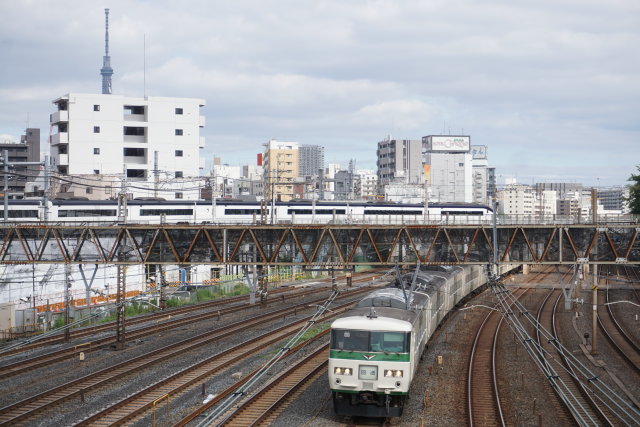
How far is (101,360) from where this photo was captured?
31375mm

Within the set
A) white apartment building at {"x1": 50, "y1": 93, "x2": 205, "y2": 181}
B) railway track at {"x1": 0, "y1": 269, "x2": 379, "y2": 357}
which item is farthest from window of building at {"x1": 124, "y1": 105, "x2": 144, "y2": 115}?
railway track at {"x1": 0, "y1": 269, "x2": 379, "y2": 357}

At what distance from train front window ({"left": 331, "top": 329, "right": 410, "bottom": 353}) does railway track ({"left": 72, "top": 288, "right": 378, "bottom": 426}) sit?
583 cm

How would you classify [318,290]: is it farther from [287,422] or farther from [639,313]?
[287,422]

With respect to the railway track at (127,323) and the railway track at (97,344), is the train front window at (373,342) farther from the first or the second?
the railway track at (127,323)

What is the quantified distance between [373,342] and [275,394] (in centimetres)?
512

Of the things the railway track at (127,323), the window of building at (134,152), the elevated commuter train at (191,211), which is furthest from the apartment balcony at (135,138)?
the railway track at (127,323)

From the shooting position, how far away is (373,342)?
20969 mm

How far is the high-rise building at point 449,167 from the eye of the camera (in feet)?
497

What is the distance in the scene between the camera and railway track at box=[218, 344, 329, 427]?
2112 centimetres

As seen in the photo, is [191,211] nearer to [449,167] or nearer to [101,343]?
[101,343]

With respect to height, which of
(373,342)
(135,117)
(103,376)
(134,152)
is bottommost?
(103,376)

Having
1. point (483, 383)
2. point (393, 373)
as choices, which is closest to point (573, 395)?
point (483, 383)

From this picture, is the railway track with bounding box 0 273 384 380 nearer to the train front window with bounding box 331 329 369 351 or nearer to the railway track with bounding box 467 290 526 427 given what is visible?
the train front window with bounding box 331 329 369 351

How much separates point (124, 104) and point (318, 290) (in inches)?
1501
